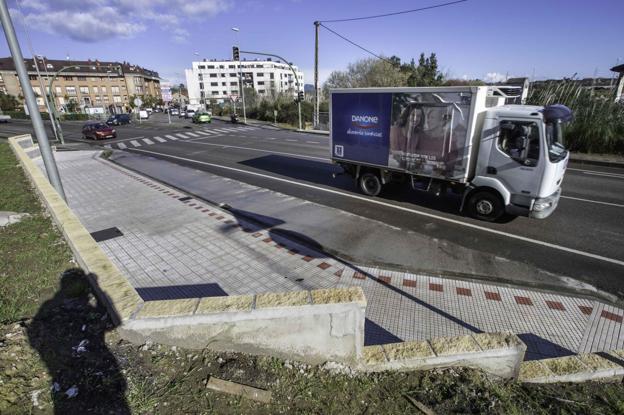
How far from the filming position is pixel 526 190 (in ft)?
25.2

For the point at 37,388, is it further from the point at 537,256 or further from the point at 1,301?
the point at 537,256

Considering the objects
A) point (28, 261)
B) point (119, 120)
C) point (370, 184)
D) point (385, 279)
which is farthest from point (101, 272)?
point (119, 120)

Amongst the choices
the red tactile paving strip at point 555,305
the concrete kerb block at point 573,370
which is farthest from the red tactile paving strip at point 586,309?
the concrete kerb block at point 573,370

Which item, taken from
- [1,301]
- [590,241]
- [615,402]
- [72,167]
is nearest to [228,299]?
[1,301]

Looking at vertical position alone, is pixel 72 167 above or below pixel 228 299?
below

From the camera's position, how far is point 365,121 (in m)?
9.88

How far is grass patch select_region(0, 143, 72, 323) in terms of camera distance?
381cm

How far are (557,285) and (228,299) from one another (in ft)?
18.9

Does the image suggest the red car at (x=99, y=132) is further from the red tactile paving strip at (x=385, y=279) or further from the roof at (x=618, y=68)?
the roof at (x=618, y=68)

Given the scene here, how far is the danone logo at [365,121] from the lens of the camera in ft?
31.6

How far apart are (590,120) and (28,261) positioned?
2362cm

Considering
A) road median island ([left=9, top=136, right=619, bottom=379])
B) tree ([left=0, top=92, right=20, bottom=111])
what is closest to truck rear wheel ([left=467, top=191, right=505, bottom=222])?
road median island ([left=9, top=136, right=619, bottom=379])

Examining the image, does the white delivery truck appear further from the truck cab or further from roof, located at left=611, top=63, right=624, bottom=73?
roof, located at left=611, top=63, right=624, bottom=73

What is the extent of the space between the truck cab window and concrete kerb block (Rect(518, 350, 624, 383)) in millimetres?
5407
